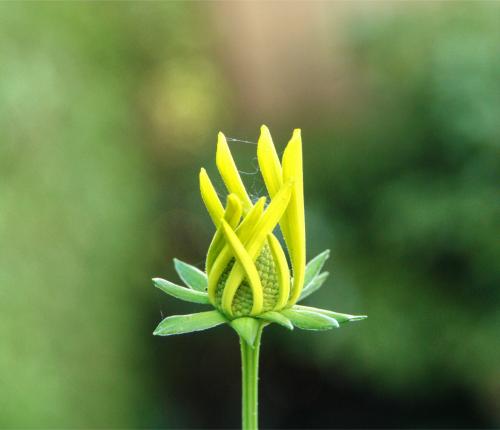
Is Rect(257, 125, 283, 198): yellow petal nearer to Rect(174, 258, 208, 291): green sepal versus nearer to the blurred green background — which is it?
Rect(174, 258, 208, 291): green sepal

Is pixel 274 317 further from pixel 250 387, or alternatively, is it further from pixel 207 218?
pixel 207 218

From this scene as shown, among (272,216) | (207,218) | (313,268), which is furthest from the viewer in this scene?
(207,218)

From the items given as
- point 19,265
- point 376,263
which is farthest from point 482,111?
point 19,265

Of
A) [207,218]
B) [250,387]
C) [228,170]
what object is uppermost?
[207,218]

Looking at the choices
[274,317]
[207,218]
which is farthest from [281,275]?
[207,218]

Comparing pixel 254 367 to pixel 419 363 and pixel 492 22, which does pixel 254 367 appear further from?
pixel 492 22

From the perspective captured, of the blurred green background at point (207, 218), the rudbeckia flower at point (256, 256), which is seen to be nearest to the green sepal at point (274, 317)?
the rudbeckia flower at point (256, 256)

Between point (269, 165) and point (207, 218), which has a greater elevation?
point (207, 218)

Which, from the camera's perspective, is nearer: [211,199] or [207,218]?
[211,199]
